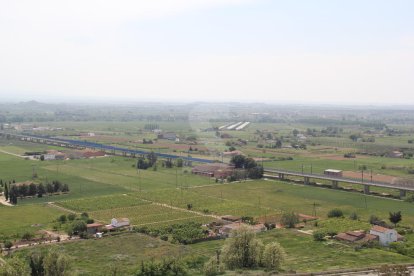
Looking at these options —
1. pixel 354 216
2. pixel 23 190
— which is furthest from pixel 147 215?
pixel 354 216

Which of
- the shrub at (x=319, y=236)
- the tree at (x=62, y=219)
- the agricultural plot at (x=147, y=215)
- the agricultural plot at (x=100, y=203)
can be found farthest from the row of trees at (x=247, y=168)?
the shrub at (x=319, y=236)

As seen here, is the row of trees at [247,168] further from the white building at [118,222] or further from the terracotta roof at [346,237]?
the terracotta roof at [346,237]

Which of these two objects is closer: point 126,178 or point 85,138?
point 126,178

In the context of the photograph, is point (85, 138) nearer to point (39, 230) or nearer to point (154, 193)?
point (154, 193)

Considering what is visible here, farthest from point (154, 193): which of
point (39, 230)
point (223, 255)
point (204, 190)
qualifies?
point (223, 255)

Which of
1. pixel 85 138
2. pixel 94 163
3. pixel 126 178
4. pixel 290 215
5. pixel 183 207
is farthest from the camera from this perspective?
pixel 85 138

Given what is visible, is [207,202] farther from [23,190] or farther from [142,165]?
[142,165]
